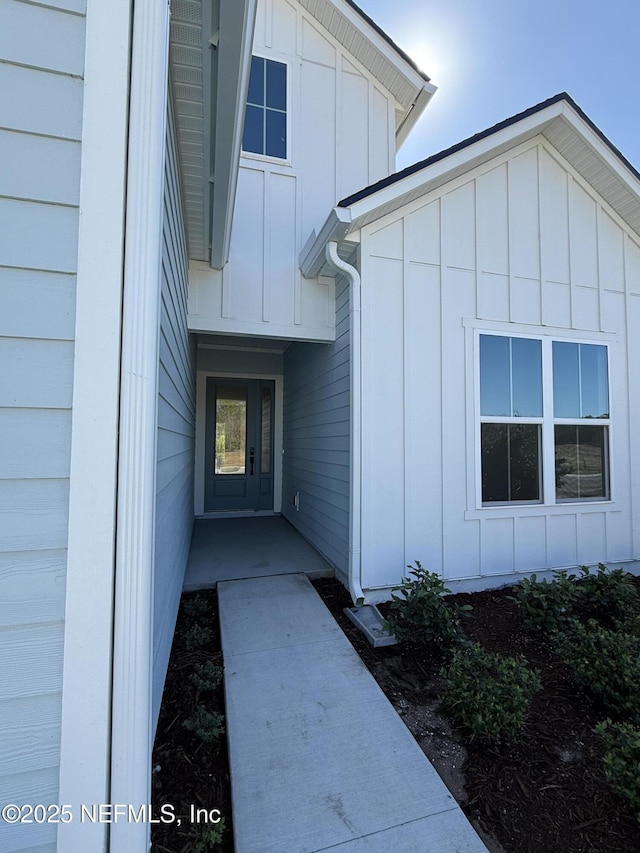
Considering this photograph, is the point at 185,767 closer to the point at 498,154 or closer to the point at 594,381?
the point at 594,381

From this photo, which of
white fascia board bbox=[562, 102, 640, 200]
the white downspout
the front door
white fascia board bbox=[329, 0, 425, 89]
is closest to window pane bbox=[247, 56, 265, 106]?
white fascia board bbox=[329, 0, 425, 89]

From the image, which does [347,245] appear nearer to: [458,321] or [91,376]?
[458,321]

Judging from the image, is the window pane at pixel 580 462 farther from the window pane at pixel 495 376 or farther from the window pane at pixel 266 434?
the window pane at pixel 266 434

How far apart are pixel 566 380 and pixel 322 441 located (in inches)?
111

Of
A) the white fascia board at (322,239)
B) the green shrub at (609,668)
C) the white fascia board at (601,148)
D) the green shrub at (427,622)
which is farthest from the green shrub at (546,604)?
the white fascia board at (601,148)

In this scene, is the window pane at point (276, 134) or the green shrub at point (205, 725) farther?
Result: the window pane at point (276, 134)

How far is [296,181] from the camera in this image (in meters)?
4.41

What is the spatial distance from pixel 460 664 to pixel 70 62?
3.25m

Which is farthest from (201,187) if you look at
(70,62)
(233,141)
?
(70,62)

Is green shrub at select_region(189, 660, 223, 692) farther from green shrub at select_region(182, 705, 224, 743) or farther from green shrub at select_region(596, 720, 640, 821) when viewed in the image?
green shrub at select_region(596, 720, 640, 821)

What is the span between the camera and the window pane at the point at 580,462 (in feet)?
14.2

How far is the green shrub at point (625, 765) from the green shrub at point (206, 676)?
2.04 meters

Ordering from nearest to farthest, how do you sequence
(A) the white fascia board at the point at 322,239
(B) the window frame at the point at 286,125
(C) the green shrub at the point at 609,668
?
(C) the green shrub at the point at 609,668 → (A) the white fascia board at the point at 322,239 → (B) the window frame at the point at 286,125

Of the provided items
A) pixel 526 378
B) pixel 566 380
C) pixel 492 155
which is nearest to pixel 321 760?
pixel 526 378
